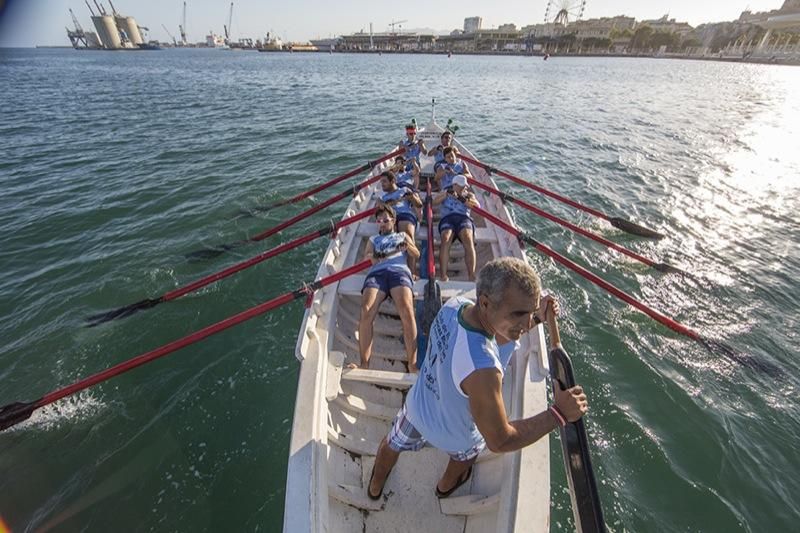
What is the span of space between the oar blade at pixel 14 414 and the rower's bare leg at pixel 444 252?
5.96m

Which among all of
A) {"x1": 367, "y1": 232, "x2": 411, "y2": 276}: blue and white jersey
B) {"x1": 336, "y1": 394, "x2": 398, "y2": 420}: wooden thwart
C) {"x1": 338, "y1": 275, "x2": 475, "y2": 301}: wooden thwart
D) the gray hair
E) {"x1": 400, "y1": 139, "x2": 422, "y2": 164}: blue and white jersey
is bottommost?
{"x1": 336, "y1": 394, "x2": 398, "y2": 420}: wooden thwart

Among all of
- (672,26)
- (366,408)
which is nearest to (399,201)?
(366,408)

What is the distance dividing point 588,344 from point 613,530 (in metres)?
3.44

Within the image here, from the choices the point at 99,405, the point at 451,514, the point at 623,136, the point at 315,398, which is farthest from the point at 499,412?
the point at 623,136

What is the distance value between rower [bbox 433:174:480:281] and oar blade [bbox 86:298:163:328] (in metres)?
5.31

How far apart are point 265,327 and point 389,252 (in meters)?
3.47

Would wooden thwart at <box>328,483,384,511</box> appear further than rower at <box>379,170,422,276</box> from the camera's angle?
No

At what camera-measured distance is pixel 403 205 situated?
777 cm

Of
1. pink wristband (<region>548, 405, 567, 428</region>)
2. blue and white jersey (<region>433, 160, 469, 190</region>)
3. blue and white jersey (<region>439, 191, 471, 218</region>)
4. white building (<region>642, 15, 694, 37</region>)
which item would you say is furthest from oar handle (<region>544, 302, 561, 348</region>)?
white building (<region>642, 15, 694, 37</region>)

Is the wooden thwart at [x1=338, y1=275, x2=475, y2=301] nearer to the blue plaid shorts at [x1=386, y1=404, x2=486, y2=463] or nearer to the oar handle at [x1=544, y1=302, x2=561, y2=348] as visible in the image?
the oar handle at [x1=544, y1=302, x2=561, y2=348]

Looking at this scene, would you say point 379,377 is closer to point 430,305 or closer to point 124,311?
point 430,305

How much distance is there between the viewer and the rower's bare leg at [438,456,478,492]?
327 cm

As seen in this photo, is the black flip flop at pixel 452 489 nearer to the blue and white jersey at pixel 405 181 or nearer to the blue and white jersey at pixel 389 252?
the blue and white jersey at pixel 389 252

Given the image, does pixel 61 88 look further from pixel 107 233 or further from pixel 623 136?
pixel 623 136
